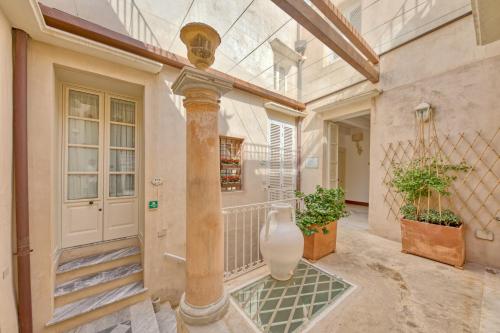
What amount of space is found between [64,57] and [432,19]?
5.43m

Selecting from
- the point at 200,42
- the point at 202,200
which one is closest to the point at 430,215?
the point at 202,200

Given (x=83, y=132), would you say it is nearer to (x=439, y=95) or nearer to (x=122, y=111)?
(x=122, y=111)

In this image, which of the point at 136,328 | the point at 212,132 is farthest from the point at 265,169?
the point at 136,328

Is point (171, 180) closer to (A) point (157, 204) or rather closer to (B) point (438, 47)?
(A) point (157, 204)

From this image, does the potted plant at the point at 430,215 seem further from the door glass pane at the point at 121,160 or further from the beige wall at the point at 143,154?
the door glass pane at the point at 121,160

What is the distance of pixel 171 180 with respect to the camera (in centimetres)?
315

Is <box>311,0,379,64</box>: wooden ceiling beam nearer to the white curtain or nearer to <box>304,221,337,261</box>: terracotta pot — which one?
<box>304,221,337,261</box>: terracotta pot

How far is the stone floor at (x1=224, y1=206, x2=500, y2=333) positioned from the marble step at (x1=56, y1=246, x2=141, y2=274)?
6.23 ft

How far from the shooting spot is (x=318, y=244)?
9.18ft

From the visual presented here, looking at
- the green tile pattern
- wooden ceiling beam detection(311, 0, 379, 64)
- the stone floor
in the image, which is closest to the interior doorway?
wooden ceiling beam detection(311, 0, 379, 64)

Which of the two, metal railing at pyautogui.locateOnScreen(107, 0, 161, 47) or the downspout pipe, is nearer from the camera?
the downspout pipe

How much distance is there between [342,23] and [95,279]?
Answer: 200 inches

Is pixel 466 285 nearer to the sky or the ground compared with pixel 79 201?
nearer to the ground

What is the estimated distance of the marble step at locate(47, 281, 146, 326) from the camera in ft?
7.58
